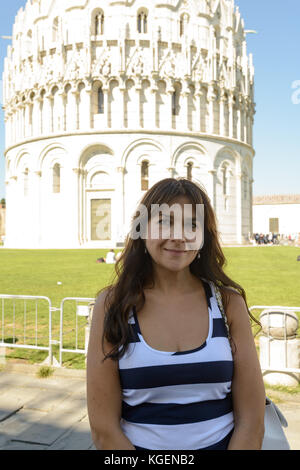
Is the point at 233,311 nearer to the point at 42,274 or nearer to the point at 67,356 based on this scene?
the point at 67,356

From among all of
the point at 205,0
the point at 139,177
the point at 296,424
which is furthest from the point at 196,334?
the point at 205,0

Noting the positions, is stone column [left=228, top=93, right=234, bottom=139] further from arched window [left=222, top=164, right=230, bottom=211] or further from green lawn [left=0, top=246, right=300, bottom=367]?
green lawn [left=0, top=246, right=300, bottom=367]

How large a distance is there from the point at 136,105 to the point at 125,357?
137ft

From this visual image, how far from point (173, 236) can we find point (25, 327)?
20.1 ft

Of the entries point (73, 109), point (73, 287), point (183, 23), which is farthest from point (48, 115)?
point (73, 287)

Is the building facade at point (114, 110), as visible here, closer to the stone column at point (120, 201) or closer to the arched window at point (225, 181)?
the stone column at point (120, 201)

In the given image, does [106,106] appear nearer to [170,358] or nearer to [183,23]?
[183,23]

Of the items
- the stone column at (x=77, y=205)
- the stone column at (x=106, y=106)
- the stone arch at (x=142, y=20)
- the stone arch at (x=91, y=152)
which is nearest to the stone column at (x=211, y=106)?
the stone arch at (x=142, y=20)

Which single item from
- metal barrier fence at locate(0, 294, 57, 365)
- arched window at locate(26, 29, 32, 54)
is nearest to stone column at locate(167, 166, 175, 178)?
arched window at locate(26, 29, 32, 54)

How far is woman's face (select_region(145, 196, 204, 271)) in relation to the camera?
6.77 ft

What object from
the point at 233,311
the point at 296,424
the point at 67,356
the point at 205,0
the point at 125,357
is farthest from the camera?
the point at 205,0

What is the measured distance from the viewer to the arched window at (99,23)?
41.9 meters

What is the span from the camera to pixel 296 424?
4055 millimetres

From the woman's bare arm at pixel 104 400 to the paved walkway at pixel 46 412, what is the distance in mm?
1866
